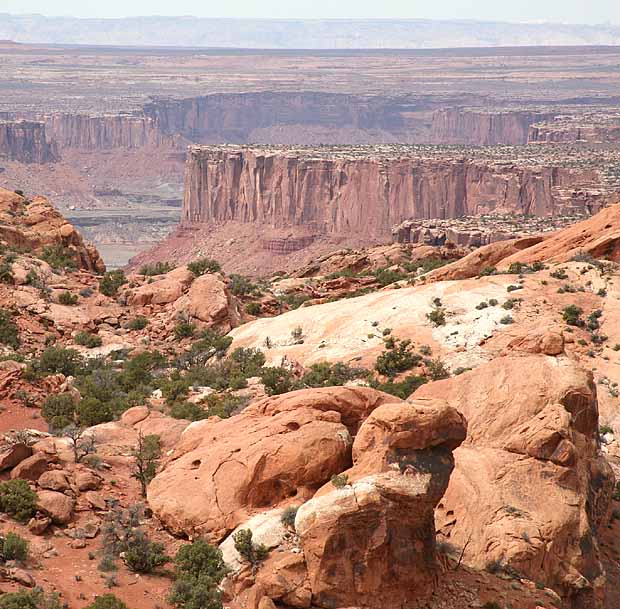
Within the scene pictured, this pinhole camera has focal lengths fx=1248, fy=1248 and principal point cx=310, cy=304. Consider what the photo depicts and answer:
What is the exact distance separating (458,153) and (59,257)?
323 feet

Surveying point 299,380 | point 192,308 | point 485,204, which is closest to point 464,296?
point 299,380

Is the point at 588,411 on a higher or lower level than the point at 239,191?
higher

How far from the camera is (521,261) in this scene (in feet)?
156

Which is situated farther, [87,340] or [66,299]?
[66,299]

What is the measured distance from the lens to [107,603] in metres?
18.4

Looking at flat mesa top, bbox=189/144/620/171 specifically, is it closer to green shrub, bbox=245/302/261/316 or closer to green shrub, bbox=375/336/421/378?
green shrub, bbox=245/302/261/316

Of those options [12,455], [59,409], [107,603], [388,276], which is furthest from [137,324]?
[107,603]

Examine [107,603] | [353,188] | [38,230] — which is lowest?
[353,188]

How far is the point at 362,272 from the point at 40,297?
19.7 m

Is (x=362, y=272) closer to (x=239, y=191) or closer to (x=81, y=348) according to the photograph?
(x=81, y=348)

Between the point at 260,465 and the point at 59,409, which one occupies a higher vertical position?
the point at 260,465

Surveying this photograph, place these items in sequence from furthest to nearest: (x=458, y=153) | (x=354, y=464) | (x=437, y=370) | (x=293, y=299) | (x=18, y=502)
A: (x=458, y=153), (x=293, y=299), (x=437, y=370), (x=18, y=502), (x=354, y=464)

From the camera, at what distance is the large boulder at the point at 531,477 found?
72.0 ft

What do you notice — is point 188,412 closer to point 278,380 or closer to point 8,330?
point 278,380
